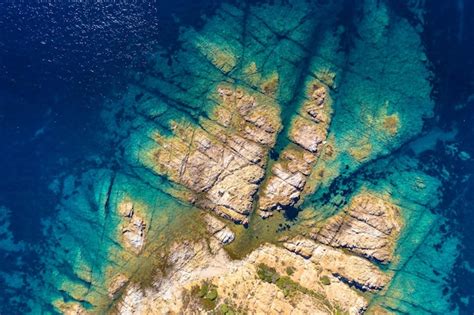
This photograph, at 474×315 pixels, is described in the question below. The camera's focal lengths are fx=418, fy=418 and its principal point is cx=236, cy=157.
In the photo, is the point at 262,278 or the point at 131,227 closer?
the point at 262,278

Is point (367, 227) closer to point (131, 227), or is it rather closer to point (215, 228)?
point (215, 228)

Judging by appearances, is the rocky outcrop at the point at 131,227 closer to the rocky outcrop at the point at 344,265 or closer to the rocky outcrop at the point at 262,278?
the rocky outcrop at the point at 262,278

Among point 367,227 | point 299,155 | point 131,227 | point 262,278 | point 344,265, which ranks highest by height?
point 299,155

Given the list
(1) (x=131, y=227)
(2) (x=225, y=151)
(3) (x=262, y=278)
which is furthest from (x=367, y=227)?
(1) (x=131, y=227)

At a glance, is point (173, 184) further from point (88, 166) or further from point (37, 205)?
point (37, 205)

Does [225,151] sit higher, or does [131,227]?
[225,151]

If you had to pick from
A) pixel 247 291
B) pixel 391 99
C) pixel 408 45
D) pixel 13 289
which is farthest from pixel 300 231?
pixel 13 289
